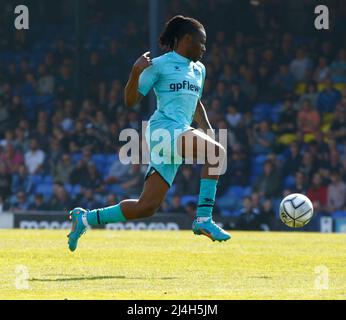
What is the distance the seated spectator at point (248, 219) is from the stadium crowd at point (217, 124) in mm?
19

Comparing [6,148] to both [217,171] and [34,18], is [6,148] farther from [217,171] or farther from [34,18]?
[217,171]

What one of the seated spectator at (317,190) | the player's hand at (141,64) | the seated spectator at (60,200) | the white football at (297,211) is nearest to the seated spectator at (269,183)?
the seated spectator at (317,190)

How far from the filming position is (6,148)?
23.8 meters

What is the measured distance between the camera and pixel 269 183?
68.0 ft

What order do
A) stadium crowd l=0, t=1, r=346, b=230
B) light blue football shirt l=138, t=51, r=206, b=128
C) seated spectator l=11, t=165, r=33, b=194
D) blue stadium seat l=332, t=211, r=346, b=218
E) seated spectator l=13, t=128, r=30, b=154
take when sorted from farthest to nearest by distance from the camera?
seated spectator l=13, t=128, r=30, b=154 < seated spectator l=11, t=165, r=33, b=194 < stadium crowd l=0, t=1, r=346, b=230 < blue stadium seat l=332, t=211, r=346, b=218 < light blue football shirt l=138, t=51, r=206, b=128

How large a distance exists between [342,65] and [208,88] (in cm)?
303

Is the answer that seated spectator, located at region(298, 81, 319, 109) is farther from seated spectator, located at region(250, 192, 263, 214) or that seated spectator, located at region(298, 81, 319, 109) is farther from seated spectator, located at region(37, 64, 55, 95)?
seated spectator, located at region(37, 64, 55, 95)

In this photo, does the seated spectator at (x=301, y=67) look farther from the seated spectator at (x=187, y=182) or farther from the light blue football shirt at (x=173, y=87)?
the light blue football shirt at (x=173, y=87)

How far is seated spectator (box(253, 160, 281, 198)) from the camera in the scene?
20625mm

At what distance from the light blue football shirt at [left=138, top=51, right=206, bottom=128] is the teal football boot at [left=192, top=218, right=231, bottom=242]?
0.94 meters

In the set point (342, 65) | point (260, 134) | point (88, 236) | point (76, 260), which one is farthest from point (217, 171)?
point (342, 65)

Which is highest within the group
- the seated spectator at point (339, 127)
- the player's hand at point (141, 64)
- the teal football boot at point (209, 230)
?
the player's hand at point (141, 64)

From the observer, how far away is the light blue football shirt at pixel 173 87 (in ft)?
32.7

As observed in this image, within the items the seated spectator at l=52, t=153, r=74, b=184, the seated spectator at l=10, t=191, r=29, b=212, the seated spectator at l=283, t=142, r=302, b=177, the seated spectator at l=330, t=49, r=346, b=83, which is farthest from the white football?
the seated spectator at l=10, t=191, r=29, b=212
